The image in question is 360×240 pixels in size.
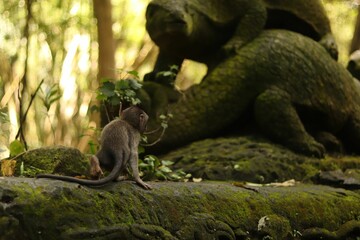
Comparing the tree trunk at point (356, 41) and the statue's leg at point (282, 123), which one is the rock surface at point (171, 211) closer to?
→ the statue's leg at point (282, 123)

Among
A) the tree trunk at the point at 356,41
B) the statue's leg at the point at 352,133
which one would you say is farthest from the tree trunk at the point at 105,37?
the tree trunk at the point at 356,41

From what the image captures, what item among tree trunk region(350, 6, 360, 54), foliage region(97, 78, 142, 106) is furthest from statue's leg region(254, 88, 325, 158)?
tree trunk region(350, 6, 360, 54)

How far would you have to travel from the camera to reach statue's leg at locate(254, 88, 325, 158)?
686cm

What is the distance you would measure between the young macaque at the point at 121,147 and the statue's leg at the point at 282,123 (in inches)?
112

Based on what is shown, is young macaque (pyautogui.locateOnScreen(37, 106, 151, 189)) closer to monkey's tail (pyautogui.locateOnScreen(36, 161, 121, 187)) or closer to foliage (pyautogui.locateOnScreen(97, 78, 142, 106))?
monkey's tail (pyautogui.locateOnScreen(36, 161, 121, 187))

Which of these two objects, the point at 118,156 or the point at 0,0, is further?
the point at 0,0

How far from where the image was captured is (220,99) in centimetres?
700

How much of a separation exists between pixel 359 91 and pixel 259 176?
118 inches

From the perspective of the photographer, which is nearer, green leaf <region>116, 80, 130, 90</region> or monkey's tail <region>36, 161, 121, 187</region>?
monkey's tail <region>36, 161, 121, 187</region>

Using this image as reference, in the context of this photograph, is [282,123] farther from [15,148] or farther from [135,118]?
[15,148]

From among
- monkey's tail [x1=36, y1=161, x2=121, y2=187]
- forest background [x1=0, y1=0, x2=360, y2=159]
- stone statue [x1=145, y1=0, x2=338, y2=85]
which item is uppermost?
stone statue [x1=145, y1=0, x2=338, y2=85]

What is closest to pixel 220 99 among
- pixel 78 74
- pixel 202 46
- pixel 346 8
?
pixel 202 46

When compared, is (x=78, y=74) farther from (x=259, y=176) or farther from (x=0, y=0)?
(x=259, y=176)

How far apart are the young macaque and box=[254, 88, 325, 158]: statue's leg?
2.85 metres
